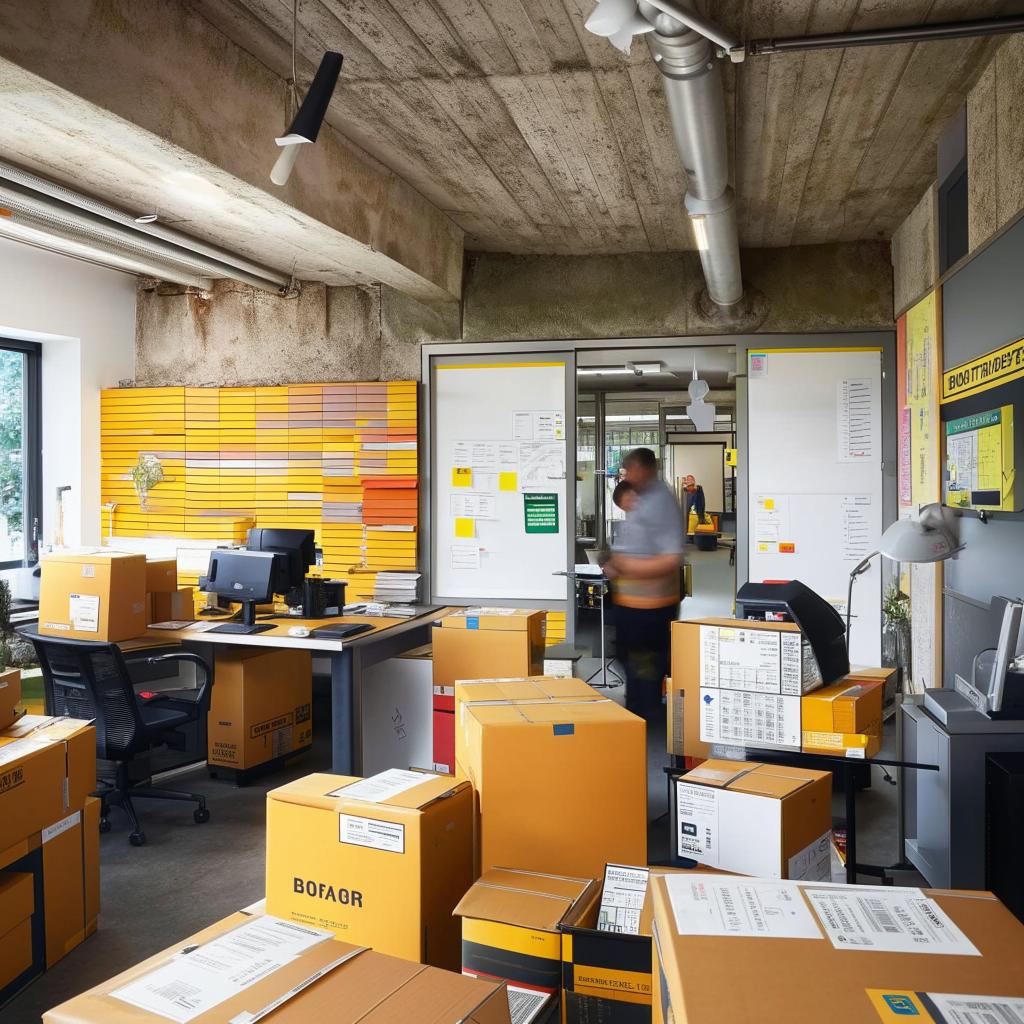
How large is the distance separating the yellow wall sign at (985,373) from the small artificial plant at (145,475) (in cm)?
549

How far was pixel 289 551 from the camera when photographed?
5168 mm

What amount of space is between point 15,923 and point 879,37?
4.14 metres

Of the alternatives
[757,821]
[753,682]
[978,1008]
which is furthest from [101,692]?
[978,1008]

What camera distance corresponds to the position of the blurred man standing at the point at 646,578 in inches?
197

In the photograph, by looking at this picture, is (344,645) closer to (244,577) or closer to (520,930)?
(244,577)

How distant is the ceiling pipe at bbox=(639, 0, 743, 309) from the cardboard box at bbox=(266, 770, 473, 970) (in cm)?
220

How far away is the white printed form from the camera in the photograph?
1282 millimetres

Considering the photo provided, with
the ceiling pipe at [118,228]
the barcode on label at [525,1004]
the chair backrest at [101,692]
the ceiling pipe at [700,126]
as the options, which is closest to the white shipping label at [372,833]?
the barcode on label at [525,1004]

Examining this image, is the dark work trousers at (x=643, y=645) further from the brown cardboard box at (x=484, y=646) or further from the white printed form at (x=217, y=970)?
the white printed form at (x=217, y=970)

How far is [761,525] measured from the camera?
6.45 m

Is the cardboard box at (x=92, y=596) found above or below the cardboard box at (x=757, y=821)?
above

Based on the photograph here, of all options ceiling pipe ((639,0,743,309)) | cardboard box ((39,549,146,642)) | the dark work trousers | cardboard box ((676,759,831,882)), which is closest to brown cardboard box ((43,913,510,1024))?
cardboard box ((676,759,831,882))

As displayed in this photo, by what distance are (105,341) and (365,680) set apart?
399 cm

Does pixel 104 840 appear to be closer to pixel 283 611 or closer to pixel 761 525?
pixel 283 611
